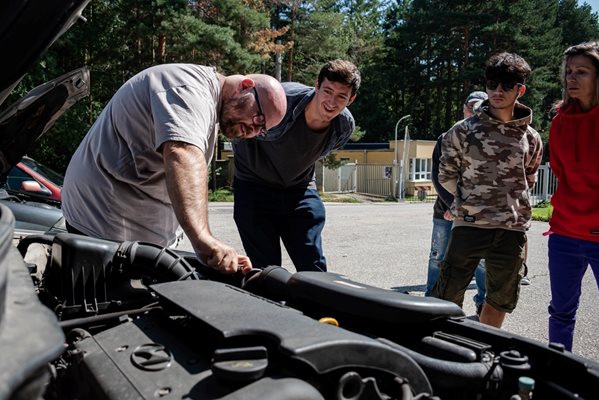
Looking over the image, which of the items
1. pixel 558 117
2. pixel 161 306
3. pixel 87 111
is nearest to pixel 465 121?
pixel 558 117

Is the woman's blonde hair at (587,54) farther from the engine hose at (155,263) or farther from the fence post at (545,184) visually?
the fence post at (545,184)

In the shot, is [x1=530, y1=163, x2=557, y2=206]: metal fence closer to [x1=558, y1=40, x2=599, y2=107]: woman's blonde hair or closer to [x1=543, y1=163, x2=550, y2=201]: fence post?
[x1=543, y1=163, x2=550, y2=201]: fence post

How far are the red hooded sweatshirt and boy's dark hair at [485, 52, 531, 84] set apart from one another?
0.33 meters

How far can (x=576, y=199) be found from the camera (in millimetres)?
3197

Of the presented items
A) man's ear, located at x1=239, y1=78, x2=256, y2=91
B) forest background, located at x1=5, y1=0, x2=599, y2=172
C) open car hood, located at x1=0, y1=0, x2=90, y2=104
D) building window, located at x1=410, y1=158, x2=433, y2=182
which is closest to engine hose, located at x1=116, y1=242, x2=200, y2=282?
open car hood, located at x1=0, y1=0, x2=90, y2=104

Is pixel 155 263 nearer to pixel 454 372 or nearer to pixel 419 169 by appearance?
pixel 454 372

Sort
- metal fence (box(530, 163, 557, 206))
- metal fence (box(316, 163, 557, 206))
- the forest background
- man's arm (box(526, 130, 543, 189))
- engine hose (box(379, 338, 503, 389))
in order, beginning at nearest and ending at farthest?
engine hose (box(379, 338, 503, 389)) < man's arm (box(526, 130, 543, 189)) < metal fence (box(530, 163, 557, 206)) < the forest background < metal fence (box(316, 163, 557, 206))

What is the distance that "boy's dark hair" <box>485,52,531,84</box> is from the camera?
339 centimetres

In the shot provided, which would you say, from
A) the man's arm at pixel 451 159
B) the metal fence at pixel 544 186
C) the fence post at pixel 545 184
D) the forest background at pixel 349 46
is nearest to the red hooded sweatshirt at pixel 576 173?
the man's arm at pixel 451 159

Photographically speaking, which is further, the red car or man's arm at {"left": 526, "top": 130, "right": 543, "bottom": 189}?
the red car

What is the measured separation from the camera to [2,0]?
4.60 ft

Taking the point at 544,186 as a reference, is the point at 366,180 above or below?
below

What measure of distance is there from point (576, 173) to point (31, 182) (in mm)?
6490

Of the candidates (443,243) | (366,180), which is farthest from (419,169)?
(443,243)
